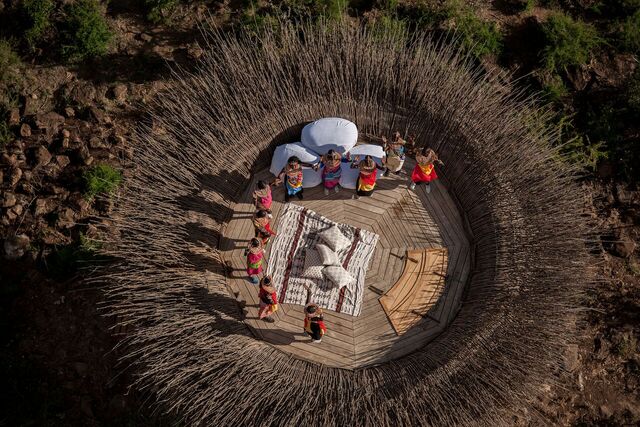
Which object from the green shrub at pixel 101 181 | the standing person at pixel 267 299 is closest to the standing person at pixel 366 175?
the standing person at pixel 267 299

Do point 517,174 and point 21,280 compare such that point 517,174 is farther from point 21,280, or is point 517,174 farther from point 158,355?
point 21,280

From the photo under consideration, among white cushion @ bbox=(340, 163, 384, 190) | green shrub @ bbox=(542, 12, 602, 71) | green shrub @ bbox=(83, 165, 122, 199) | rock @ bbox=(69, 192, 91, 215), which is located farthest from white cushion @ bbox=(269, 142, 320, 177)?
green shrub @ bbox=(542, 12, 602, 71)

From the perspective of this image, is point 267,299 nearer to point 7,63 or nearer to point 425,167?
point 425,167

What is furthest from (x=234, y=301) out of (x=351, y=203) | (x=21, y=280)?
(x=21, y=280)

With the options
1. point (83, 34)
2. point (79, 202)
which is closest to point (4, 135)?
point (79, 202)

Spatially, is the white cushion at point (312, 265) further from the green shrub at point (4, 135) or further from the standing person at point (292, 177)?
the green shrub at point (4, 135)

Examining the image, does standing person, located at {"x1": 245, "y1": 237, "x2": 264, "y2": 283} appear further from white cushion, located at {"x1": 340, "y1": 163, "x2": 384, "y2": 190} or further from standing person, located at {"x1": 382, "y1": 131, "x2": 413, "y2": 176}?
standing person, located at {"x1": 382, "y1": 131, "x2": 413, "y2": 176}
